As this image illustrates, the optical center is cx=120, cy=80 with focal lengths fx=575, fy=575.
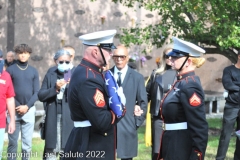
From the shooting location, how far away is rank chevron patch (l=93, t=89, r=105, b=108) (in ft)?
16.7

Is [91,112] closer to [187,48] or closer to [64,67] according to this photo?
[187,48]

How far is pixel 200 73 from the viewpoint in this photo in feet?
61.2

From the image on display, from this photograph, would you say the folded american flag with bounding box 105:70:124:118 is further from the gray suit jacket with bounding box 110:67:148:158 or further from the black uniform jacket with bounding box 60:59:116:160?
the gray suit jacket with bounding box 110:67:148:158

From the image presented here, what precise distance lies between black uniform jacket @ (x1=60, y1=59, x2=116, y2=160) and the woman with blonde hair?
3.30 m

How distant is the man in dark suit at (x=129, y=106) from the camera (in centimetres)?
809

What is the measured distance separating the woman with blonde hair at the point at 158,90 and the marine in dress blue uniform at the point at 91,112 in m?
3.24

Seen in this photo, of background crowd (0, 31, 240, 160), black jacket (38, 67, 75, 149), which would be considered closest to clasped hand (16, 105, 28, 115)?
background crowd (0, 31, 240, 160)

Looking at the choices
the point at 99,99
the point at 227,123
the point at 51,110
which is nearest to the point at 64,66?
the point at 51,110

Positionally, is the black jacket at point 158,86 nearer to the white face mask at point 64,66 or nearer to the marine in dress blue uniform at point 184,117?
the white face mask at point 64,66

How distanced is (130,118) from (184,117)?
2.50m

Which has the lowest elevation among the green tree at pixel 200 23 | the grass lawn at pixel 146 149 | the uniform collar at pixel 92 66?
the grass lawn at pixel 146 149

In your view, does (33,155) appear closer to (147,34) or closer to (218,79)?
(147,34)

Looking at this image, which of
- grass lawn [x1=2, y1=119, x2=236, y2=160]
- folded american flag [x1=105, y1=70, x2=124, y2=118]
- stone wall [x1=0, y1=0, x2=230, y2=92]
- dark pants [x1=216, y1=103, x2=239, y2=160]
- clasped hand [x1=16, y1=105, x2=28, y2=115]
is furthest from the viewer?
stone wall [x1=0, y1=0, x2=230, y2=92]

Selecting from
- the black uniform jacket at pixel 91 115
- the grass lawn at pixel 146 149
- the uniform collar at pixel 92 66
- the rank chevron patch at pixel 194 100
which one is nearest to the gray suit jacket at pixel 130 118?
the grass lawn at pixel 146 149
